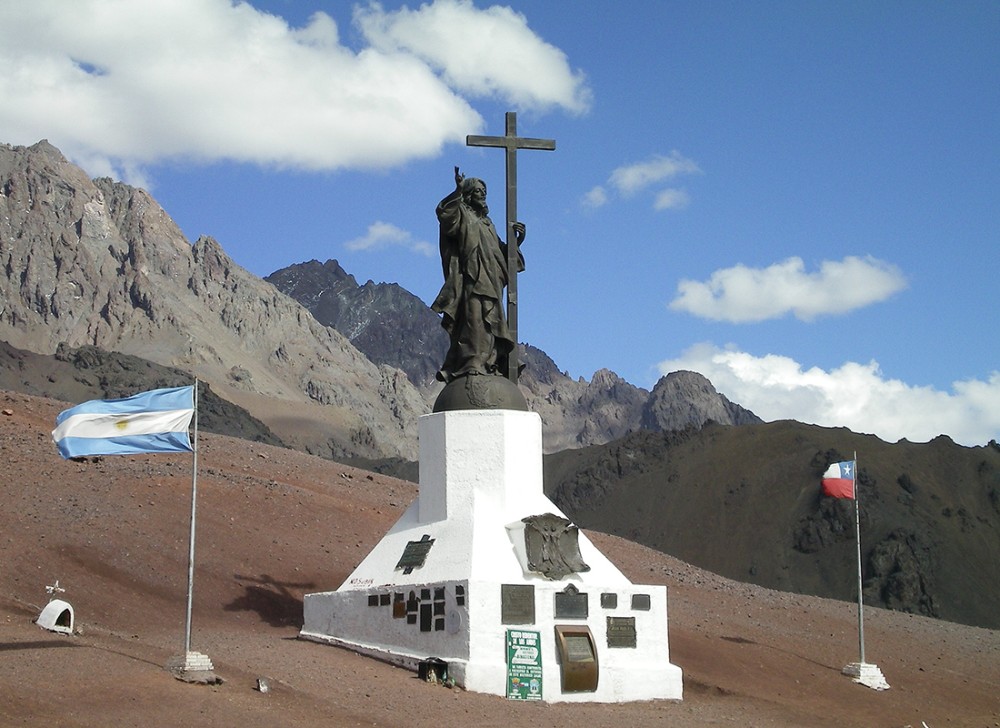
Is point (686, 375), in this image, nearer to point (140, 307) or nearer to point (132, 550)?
point (140, 307)

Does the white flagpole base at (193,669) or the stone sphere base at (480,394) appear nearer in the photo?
the white flagpole base at (193,669)

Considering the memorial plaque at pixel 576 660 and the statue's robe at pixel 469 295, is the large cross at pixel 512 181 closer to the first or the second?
the statue's robe at pixel 469 295

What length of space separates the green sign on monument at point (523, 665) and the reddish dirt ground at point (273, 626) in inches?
13.1

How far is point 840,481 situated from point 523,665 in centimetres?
1078

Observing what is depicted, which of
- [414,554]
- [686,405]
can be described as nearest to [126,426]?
[414,554]

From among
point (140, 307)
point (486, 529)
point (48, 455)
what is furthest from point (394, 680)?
point (140, 307)

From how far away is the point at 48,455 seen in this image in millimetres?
32000

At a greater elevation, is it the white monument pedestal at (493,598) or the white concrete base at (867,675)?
the white monument pedestal at (493,598)

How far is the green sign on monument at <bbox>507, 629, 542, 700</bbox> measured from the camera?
1756 centimetres

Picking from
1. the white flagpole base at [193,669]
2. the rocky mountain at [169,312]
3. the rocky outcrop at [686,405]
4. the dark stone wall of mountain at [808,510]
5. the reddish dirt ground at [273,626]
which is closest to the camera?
the reddish dirt ground at [273,626]

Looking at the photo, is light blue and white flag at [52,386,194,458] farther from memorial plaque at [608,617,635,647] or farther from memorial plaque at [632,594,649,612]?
memorial plaque at [632,594,649,612]

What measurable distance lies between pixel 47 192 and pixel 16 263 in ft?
40.4

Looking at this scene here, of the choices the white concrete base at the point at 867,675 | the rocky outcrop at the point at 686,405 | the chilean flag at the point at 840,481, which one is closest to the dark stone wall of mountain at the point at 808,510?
the white concrete base at the point at 867,675

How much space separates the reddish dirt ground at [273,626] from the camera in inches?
582
